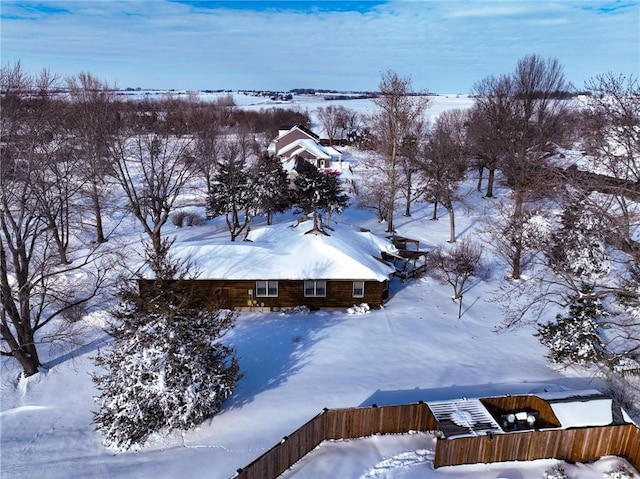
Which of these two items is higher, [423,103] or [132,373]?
[423,103]

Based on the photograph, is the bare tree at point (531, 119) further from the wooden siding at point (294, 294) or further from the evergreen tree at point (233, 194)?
the evergreen tree at point (233, 194)

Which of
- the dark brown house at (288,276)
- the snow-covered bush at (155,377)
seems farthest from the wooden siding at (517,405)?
the dark brown house at (288,276)

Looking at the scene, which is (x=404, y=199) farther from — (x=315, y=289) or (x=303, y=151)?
(x=315, y=289)

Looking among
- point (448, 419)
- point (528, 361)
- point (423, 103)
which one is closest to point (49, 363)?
point (448, 419)

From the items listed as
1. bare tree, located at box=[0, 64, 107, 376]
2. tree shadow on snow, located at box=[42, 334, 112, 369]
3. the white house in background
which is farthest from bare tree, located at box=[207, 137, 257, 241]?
the white house in background

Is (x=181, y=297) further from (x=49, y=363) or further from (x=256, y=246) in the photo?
(x=256, y=246)

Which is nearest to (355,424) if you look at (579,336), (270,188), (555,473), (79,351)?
(555,473)
